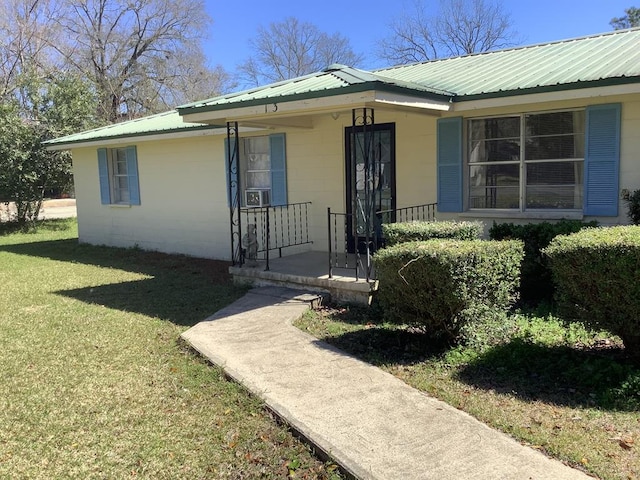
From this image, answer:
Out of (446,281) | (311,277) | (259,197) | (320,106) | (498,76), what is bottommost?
(311,277)

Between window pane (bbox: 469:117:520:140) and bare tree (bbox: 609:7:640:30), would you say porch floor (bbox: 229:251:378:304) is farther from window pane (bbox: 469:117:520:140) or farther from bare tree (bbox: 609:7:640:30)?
bare tree (bbox: 609:7:640:30)

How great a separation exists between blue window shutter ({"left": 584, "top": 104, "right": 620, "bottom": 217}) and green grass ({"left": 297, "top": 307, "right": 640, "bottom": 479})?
1827 mm

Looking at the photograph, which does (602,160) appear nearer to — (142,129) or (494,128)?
(494,128)

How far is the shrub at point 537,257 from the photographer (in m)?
6.45

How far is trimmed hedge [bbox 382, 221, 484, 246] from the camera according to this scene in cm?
621

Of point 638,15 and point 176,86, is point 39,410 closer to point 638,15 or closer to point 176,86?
point 176,86

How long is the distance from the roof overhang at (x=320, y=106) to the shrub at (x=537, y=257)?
1.91m

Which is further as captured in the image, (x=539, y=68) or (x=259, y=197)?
(x=259, y=197)

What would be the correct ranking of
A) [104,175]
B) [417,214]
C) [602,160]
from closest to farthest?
[602,160], [417,214], [104,175]

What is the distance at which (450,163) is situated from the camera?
25.7 ft

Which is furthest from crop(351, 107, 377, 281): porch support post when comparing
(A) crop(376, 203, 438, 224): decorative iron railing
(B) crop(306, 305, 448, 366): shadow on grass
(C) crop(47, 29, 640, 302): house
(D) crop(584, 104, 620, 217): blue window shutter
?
(D) crop(584, 104, 620, 217): blue window shutter

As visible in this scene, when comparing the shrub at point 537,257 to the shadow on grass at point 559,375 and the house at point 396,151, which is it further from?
the shadow on grass at point 559,375

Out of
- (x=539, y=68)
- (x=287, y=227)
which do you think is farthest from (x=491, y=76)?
(x=287, y=227)

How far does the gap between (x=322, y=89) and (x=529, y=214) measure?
327 cm
